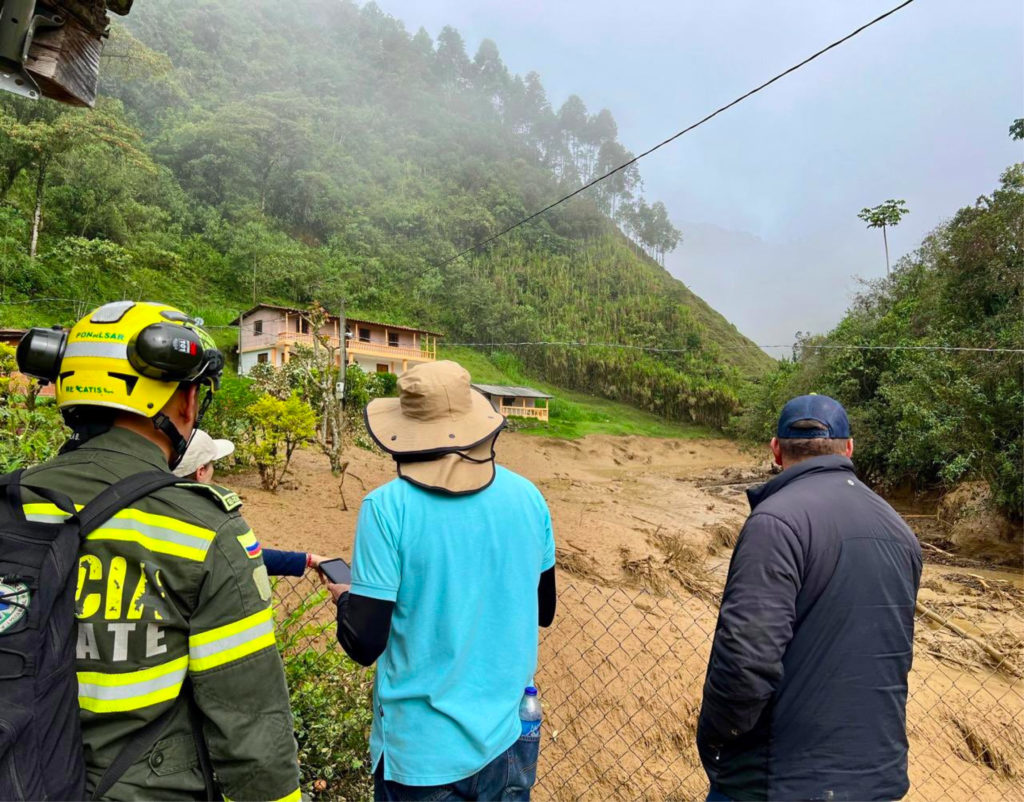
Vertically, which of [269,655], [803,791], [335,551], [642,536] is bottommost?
[642,536]

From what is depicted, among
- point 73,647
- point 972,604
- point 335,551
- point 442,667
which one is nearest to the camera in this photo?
point 73,647

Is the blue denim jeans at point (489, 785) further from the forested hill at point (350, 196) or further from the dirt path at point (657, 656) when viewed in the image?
the forested hill at point (350, 196)

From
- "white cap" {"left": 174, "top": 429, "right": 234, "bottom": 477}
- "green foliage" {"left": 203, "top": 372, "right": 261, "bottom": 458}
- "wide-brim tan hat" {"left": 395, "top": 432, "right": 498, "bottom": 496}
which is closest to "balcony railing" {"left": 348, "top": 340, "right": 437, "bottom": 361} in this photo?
"green foliage" {"left": 203, "top": 372, "right": 261, "bottom": 458}

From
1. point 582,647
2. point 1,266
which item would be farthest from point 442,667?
point 1,266

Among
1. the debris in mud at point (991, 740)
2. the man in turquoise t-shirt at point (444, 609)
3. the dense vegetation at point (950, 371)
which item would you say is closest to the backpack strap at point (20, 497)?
the man in turquoise t-shirt at point (444, 609)

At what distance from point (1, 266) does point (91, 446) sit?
28413mm

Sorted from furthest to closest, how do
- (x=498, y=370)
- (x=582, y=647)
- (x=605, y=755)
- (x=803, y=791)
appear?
(x=498, y=370), (x=582, y=647), (x=605, y=755), (x=803, y=791)

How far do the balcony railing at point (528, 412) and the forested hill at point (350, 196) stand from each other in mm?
Result: 11508

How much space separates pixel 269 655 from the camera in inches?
45.1

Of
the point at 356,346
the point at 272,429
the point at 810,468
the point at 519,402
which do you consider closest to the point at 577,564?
the point at 272,429

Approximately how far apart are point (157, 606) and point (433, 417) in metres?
0.77

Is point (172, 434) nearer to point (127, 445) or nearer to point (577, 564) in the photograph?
point (127, 445)

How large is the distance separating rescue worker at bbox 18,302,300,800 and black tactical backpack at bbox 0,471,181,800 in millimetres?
23

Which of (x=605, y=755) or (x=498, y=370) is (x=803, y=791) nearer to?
(x=605, y=755)
